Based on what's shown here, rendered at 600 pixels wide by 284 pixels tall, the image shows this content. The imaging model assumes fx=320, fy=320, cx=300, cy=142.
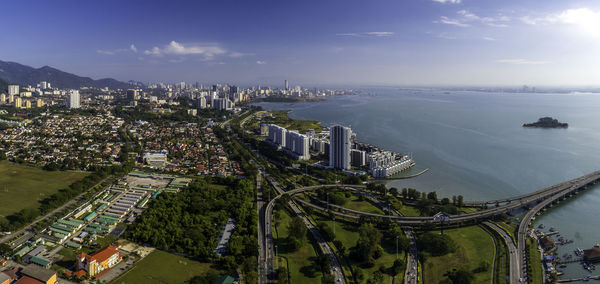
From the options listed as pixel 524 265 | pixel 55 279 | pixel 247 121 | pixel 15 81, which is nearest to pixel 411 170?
pixel 524 265

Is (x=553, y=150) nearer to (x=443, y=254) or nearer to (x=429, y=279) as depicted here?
(x=443, y=254)

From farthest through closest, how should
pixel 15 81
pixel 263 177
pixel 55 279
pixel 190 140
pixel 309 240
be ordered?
pixel 15 81, pixel 190 140, pixel 263 177, pixel 309 240, pixel 55 279

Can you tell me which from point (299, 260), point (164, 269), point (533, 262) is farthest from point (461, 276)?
point (164, 269)

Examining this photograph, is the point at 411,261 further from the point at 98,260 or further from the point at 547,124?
the point at 547,124

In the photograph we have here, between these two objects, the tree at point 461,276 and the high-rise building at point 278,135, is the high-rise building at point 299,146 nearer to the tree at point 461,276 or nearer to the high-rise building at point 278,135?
the high-rise building at point 278,135

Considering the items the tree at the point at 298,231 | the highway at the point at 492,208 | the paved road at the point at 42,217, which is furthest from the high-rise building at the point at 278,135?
the tree at the point at 298,231

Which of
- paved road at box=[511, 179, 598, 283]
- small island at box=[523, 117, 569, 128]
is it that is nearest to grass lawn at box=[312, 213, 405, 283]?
paved road at box=[511, 179, 598, 283]
